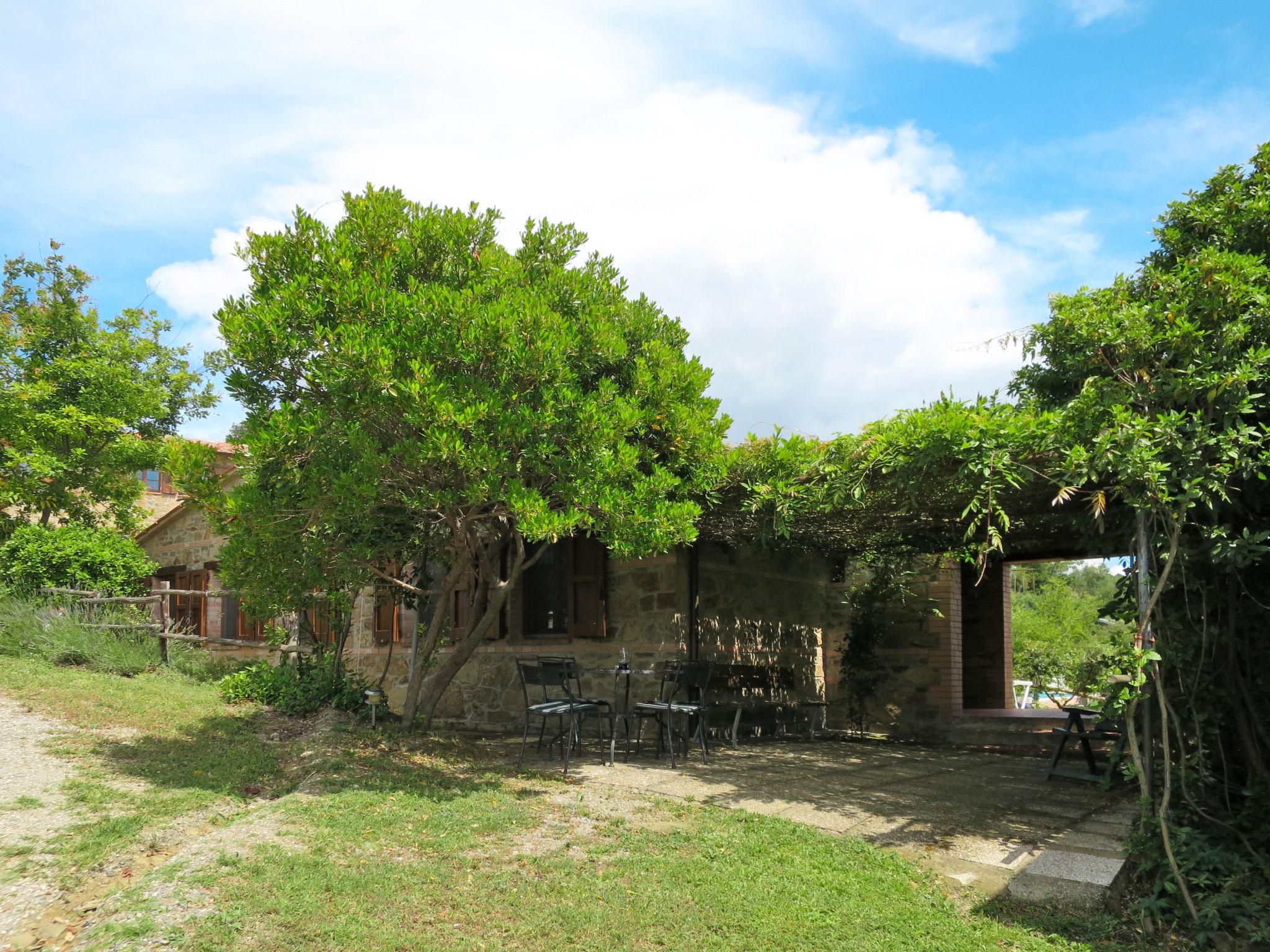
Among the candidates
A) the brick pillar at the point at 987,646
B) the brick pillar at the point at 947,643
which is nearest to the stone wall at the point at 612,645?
the brick pillar at the point at 947,643

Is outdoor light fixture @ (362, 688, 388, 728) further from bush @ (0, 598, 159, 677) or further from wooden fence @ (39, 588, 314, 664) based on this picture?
bush @ (0, 598, 159, 677)

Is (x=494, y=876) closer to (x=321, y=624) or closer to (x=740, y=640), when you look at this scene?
(x=740, y=640)

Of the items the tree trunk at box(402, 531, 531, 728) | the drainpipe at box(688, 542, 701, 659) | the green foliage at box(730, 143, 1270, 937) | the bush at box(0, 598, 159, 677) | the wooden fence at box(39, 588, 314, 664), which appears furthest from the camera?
the wooden fence at box(39, 588, 314, 664)

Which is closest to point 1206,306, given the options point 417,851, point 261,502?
point 417,851

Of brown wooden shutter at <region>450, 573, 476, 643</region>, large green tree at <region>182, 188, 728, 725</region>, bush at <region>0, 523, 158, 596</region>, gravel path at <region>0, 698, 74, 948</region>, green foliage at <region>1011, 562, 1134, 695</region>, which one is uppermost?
large green tree at <region>182, 188, 728, 725</region>

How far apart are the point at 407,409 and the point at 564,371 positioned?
1.04 m

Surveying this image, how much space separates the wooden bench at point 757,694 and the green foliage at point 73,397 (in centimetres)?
1109

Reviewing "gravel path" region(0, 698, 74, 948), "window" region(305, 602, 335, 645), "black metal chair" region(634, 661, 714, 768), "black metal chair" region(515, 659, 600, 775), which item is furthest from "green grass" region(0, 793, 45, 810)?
"black metal chair" region(634, 661, 714, 768)

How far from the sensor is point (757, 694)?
9453mm

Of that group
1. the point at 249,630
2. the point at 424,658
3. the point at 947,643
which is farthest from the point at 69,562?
the point at 947,643

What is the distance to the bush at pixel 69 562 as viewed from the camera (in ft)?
40.4

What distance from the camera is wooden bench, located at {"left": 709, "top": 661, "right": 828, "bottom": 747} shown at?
887cm

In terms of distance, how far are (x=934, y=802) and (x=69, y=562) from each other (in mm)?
12326

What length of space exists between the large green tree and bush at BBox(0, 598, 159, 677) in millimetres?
5116
